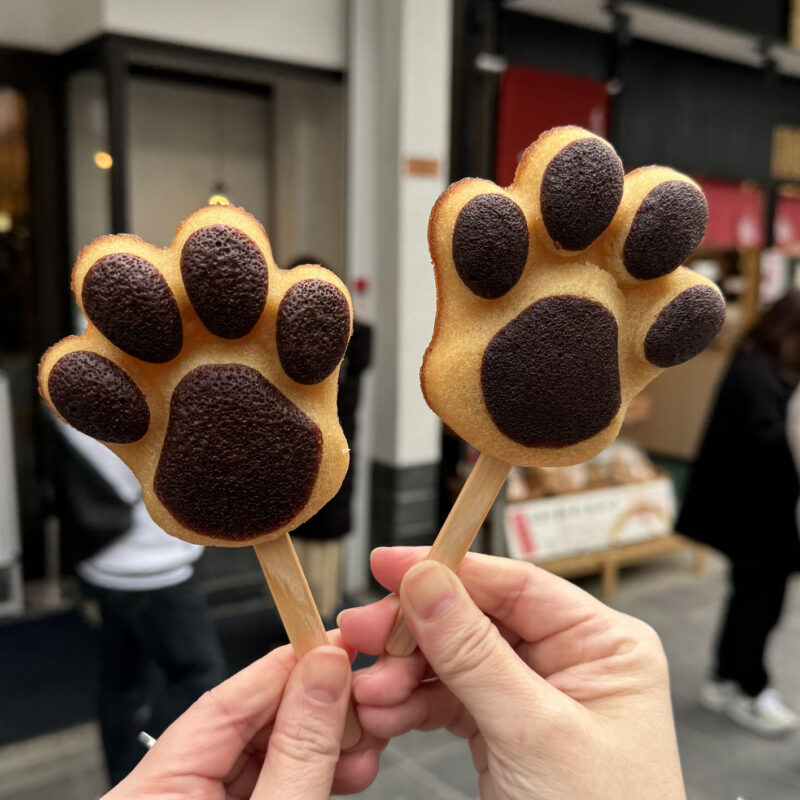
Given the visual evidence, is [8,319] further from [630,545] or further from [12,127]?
[630,545]

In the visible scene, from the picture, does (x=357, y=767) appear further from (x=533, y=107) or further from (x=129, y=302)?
(x=533, y=107)

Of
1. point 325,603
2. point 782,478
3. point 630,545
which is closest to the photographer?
point 782,478

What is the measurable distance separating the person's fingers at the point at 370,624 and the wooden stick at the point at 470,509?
0.17 metres

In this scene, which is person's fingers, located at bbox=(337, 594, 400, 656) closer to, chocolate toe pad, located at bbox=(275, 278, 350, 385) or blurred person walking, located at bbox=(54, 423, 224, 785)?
chocolate toe pad, located at bbox=(275, 278, 350, 385)

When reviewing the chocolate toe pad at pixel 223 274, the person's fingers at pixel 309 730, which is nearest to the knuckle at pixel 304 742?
the person's fingers at pixel 309 730

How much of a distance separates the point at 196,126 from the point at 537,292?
3881mm

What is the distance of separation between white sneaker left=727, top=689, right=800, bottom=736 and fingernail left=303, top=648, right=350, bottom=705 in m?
2.80

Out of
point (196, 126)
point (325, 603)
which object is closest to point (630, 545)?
point (325, 603)

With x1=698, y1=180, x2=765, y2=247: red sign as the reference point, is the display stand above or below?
below

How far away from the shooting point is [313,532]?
10.9 feet

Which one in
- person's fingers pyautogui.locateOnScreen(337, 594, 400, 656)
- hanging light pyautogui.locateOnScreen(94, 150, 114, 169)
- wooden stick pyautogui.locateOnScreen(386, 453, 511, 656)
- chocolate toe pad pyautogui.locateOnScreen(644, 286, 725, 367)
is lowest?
person's fingers pyautogui.locateOnScreen(337, 594, 400, 656)

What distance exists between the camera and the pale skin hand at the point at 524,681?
1011 mm

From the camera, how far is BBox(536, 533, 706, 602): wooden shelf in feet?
14.0

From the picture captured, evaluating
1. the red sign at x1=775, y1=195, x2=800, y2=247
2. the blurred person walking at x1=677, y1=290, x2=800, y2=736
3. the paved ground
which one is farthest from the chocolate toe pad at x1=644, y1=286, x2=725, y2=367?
the red sign at x1=775, y1=195, x2=800, y2=247
